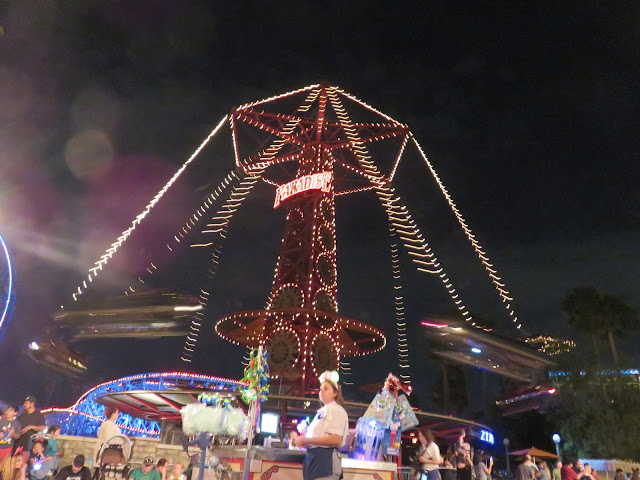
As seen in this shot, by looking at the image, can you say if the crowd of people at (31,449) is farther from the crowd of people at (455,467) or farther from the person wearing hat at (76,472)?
the crowd of people at (455,467)

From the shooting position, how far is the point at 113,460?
6.52 meters

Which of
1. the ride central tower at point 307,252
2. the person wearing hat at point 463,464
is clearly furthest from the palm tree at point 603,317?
the person wearing hat at point 463,464

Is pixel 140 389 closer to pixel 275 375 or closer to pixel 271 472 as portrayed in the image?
pixel 275 375

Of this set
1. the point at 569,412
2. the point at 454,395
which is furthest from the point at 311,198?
the point at 454,395

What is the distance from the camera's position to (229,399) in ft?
19.4

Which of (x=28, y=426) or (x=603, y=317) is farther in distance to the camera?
(x=603, y=317)

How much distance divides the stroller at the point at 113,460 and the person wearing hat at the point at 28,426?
11.3 feet

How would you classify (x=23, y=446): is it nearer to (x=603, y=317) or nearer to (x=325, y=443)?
(x=325, y=443)

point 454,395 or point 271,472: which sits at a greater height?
point 454,395

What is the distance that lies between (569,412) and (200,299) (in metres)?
24.2

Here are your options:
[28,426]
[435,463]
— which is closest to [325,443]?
[435,463]

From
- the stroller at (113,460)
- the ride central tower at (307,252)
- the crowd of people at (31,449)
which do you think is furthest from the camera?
the ride central tower at (307,252)

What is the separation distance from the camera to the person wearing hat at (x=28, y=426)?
9.34 meters

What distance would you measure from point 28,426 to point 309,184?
21.1 metres
